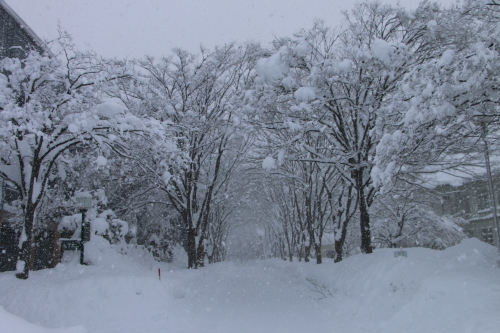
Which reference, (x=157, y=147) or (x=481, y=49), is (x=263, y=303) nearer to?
(x=157, y=147)

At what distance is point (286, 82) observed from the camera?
43.0ft

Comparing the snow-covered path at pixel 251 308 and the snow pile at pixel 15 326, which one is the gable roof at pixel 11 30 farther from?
the snow pile at pixel 15 326

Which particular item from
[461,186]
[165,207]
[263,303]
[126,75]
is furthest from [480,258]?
[461,186]

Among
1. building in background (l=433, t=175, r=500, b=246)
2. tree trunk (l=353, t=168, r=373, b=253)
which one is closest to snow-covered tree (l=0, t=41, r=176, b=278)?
tree trunk (l=353, t=168, r=373, b=253)

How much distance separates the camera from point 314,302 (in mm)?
13609

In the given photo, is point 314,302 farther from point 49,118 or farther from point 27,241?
point 49,118

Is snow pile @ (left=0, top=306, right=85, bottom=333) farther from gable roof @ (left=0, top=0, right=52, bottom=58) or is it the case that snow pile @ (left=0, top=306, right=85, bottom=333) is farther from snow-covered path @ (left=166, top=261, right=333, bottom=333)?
gable roof @ (left=0, top=0, right=52, bottom=58)

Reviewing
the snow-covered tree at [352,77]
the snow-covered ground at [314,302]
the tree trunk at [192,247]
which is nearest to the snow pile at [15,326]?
the snow-covered ground at [314,302]

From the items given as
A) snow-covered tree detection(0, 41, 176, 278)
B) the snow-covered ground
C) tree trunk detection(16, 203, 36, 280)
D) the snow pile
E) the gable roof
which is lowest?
the snow-covered ground

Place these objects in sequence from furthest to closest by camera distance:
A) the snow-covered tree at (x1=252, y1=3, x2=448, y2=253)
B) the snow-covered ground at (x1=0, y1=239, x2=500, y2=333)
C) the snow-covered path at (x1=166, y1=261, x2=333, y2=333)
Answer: the snow-covered tree at (x1=252, y1=3, x2=448, y2=253) < the snow-covered path at (x1=166, y1=261, x2=333, y2=333) < the snow-covered ground at (x1=0, y1=239, x2=500, y2=333)

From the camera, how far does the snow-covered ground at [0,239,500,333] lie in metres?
7.49

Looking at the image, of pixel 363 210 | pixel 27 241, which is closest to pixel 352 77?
pixel 363 210

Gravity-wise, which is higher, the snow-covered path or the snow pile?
the snow pile

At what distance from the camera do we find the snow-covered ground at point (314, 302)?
24.6ft
